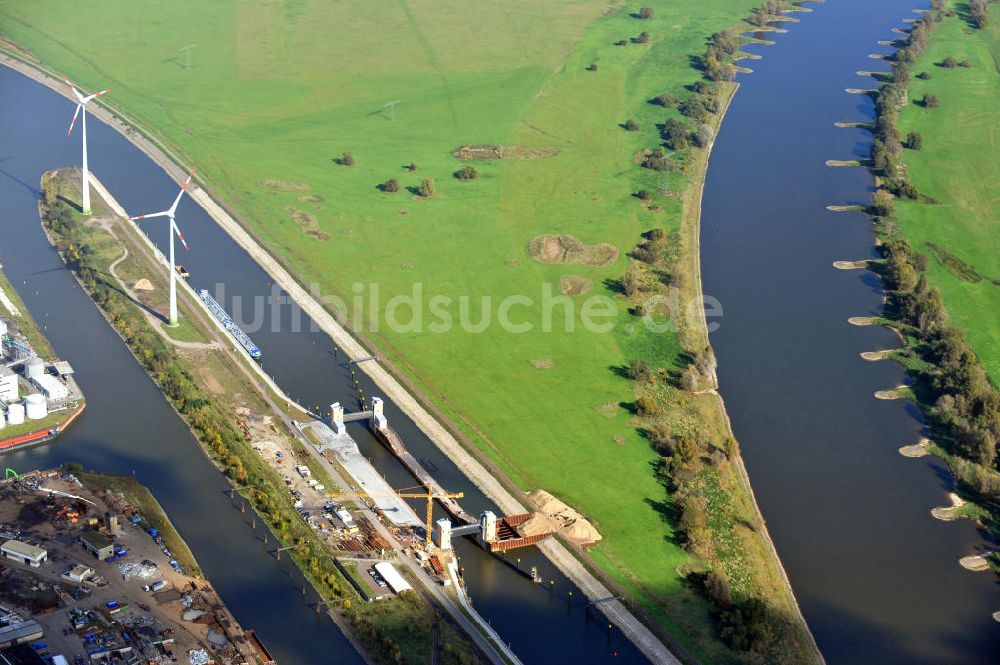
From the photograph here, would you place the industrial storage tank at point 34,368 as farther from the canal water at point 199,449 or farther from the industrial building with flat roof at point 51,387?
the canal water at point 199,449

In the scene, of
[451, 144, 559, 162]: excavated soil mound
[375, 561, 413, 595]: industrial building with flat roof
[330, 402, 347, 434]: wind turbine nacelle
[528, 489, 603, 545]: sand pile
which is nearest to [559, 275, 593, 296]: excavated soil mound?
[330, 402, 347, 434]: wind turbine nacelle

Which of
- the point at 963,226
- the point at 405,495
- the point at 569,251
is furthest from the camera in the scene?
the point at 963,226

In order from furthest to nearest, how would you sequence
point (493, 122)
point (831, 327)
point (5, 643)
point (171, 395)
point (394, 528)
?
point (493, 122), point (831, 327), point (171, 395), point (394, 528), point (5, 643)

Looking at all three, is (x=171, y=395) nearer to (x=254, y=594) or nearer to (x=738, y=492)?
(x=254, y=594)

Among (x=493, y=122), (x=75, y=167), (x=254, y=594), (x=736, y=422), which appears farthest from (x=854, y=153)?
(x=254, y=594)

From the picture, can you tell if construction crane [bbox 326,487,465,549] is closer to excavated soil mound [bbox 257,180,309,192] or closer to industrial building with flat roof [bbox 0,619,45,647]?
industrial building with flat roof [bbox 0,619,45,647]

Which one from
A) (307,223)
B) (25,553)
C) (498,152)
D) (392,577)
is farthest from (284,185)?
(392,577)

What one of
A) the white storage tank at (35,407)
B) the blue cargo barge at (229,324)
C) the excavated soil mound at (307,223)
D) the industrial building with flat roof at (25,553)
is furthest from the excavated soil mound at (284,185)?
the industrial building with flat roof at (25,553)

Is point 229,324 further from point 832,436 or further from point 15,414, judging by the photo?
point 832,436
